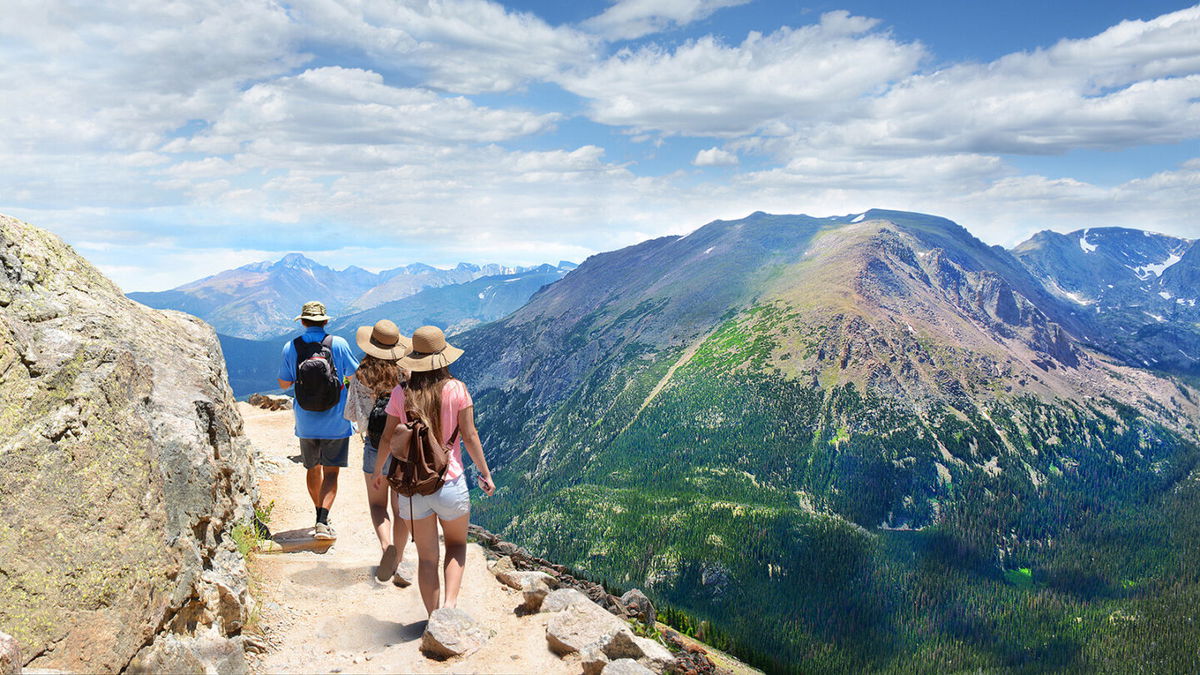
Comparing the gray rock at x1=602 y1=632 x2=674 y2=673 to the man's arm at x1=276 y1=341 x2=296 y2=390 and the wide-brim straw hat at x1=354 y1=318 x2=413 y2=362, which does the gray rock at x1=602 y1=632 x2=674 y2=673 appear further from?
the man's arm at x1=276 y1=341 x2=296 y2=390

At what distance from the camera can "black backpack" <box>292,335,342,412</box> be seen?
1560cm

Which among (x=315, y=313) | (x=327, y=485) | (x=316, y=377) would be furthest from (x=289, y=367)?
(x=327, y=485)

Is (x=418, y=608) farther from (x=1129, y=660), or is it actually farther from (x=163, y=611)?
(x=1129, y=660)

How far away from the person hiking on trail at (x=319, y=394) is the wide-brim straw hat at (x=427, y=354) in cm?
437

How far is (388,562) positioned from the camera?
15.0 meters

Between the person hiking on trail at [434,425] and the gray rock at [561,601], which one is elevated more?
the person hiking on trail at [434,425]

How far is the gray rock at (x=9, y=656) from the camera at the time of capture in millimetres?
7711

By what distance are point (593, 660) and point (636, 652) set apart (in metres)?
1.39

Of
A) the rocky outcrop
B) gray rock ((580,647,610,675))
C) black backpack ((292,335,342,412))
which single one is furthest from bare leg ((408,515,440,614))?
black backpack ((292,335,342,412))

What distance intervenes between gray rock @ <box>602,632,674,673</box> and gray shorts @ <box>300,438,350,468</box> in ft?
26.5

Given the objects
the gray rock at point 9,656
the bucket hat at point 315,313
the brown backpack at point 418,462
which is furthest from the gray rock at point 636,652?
the bucket hat at point 315,313

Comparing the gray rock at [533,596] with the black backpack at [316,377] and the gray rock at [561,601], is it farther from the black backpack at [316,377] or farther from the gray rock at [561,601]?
the black backpack at [316,377]

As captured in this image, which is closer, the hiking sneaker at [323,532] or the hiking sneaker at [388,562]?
the hiking sneaker at [388,562]

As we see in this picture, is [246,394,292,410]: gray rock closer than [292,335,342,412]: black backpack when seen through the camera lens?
No
